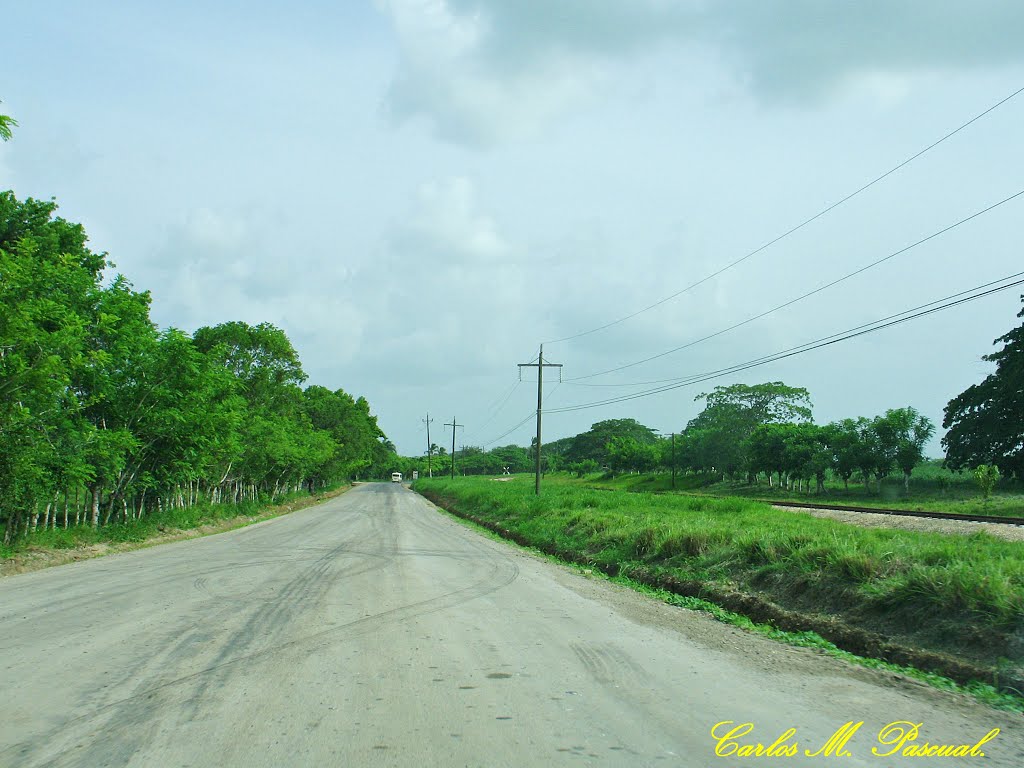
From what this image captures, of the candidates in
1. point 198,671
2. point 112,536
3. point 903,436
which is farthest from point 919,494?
point 198,671

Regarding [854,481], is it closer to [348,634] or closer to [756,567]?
[756,567]

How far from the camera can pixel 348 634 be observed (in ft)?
25.8

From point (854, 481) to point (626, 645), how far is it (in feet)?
200

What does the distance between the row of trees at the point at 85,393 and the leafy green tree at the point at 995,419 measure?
147ft

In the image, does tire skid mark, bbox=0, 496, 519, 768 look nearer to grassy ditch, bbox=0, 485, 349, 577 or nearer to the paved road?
the paved road

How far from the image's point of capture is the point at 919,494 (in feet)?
157

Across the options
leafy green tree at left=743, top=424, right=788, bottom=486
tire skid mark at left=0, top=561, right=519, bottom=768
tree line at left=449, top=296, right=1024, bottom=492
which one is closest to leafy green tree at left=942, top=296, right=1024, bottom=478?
tree line at left=449, top=296, right=1024, bottom=492

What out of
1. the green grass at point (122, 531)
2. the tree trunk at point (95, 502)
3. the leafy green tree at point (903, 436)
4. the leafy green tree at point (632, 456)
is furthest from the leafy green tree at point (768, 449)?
the tree trunk at point (95, 502)

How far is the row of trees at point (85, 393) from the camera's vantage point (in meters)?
14.3

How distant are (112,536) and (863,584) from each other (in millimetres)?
20522

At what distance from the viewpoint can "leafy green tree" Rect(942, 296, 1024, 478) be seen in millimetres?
42562

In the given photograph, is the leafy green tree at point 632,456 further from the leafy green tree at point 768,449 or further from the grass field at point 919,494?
the leafy green tree at point 768,449

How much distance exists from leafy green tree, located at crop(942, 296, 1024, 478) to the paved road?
42894mm

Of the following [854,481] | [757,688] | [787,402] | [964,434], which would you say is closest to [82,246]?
[757,688]
